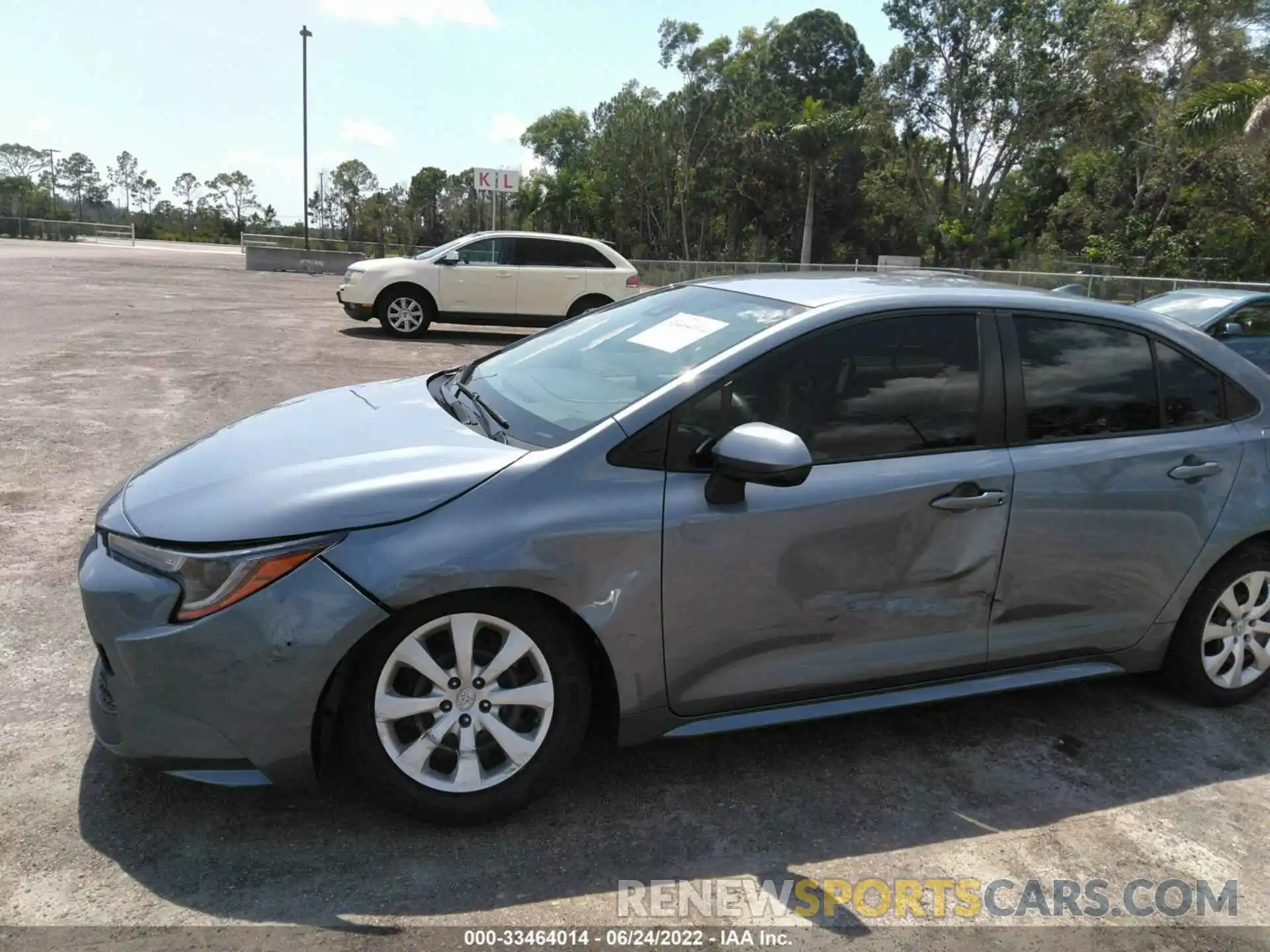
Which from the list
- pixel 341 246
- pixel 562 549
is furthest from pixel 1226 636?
pixel 341 246

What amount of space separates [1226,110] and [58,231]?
61132 millimetres

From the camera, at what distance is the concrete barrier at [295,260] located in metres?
33.5

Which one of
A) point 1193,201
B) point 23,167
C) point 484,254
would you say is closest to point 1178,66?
point 1193,201

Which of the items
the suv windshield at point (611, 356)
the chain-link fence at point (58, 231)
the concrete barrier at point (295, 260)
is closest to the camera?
the suv windshield at point (611, 356)

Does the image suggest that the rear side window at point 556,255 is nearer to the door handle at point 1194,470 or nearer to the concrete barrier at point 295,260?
the door handle at point 1194,470

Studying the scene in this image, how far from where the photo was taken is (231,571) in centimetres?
254

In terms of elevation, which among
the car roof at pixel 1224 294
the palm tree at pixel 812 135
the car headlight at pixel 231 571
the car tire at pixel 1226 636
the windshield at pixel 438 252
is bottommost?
the car tire at pixel 1226 636

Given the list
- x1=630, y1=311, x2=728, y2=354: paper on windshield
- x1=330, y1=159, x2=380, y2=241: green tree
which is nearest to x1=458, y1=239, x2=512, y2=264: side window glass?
x1=630, y1=311, x2=728, y2=354: paper on windshield

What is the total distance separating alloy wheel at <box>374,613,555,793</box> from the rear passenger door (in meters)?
12.9

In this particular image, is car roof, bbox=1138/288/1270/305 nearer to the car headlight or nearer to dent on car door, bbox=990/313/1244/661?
dent on car door, bbox=990/313/1244/661

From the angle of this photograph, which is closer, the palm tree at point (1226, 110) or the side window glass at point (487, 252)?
the side window glass at point (487, 252)

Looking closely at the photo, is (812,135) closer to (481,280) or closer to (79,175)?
(481,280)

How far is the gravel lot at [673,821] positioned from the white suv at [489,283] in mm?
10259

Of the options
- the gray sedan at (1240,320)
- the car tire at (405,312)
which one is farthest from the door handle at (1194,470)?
the car tire at (405,312)
